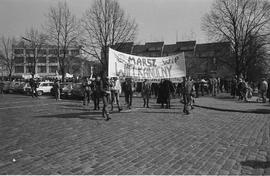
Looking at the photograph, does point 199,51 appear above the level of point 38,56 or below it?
above

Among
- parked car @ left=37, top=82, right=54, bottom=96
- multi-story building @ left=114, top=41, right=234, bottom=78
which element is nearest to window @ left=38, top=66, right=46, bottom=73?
multi-story building @ left=114, top=41, right=234, bottom=78

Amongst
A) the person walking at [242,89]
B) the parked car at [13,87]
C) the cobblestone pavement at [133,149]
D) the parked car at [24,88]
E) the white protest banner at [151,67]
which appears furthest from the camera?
the parked car at [13,87]

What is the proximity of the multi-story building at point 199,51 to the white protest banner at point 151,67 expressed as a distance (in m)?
17.4

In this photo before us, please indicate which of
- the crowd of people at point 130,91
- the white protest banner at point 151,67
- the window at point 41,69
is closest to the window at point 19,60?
the crowd of people at point 130,91

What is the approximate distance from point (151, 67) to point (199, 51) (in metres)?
73.9

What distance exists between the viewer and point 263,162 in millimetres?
4922

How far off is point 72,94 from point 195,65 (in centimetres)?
3717

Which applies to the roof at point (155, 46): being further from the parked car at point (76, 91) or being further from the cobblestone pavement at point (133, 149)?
the cobblestone pavement at point (133, 149)

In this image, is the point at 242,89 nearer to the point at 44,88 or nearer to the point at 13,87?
the point at 44,88

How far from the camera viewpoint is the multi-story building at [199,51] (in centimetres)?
3681

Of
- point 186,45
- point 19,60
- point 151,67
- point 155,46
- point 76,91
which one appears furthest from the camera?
point 155,46

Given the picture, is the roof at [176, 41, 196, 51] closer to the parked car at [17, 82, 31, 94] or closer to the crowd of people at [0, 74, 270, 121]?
Result: the parked car at [17, 82, 31, 94]

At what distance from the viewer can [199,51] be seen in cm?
8450

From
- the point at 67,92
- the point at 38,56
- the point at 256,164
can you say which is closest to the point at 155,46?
the point at 38,56
